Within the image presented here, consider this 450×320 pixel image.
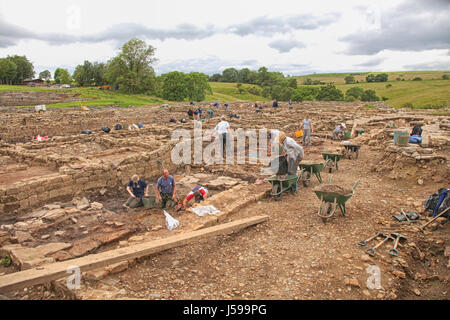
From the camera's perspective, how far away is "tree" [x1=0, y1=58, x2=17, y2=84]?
56.4 meters

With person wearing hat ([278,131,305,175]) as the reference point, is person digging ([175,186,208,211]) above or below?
below

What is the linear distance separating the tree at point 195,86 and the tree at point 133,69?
8.16 metres

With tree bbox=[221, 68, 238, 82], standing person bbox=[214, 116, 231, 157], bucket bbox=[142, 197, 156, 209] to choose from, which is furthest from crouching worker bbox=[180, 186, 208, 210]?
tree bbox=[221, 68, 238, 82]

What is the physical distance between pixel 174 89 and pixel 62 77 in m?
42.0

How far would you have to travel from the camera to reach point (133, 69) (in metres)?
56.0

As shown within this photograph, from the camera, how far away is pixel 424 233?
18.2 ft

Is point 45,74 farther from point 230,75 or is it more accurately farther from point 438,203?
point 438,203

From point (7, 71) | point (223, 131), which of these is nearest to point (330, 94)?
point (223, 131)

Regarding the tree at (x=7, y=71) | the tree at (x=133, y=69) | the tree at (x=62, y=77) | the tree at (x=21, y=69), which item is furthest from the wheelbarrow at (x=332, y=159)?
the tree at (x=62, y=77)

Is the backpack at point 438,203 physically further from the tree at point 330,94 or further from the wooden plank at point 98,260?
the tree at point 330,94

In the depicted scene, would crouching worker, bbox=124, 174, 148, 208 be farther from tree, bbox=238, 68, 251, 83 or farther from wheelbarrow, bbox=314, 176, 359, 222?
tree, bbox=238, 68, 251, 83

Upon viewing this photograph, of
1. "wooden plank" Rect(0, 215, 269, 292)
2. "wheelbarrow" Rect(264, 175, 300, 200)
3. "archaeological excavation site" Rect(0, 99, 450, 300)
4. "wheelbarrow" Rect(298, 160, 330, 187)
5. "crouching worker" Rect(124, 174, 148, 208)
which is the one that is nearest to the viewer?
"wooden plank" Rect(0, 215, 269, 292)

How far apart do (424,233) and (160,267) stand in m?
4.95

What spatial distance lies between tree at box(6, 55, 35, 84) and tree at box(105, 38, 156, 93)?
845 inches
